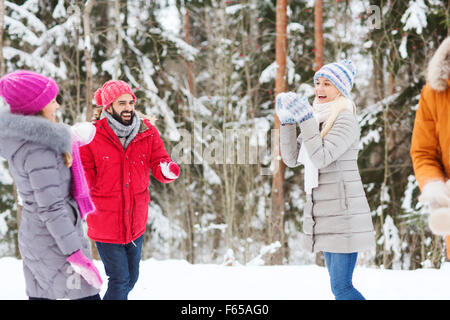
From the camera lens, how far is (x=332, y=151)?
2600mm

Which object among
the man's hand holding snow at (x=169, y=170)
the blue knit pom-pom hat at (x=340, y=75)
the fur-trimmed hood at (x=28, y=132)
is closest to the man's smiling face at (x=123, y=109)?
the man's hand holding snow at (x=169, y=170)

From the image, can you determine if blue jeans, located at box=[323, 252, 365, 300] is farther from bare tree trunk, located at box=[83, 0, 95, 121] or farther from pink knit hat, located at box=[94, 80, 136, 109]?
bare tree trunk, located at box=[83, 0, 95, 121]

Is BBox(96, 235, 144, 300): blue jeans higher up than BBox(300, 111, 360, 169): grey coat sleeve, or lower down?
lower down

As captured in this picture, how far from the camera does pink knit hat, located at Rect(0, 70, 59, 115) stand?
2.14m

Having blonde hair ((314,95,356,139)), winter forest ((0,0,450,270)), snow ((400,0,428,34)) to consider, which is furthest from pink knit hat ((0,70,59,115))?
snow ((400,0,428,34))

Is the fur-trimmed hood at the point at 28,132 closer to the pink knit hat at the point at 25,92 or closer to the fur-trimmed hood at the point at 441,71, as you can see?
the pink knit hat at the point at 25,92

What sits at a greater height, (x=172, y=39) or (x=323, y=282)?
(x=172, y=39)

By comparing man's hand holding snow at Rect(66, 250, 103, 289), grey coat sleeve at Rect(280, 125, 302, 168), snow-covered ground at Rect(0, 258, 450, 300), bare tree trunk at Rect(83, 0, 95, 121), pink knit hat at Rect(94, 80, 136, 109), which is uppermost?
bare tree trunk at Rect(83, 0, 95, 121)

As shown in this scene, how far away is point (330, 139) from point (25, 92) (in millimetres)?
1711

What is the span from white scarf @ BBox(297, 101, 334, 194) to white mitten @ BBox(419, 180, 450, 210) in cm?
83

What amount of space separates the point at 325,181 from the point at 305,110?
0.48m

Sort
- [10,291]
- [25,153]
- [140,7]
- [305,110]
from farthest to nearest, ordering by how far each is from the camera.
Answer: [140,7] < [10,291] < [305,110] < [25,153]
